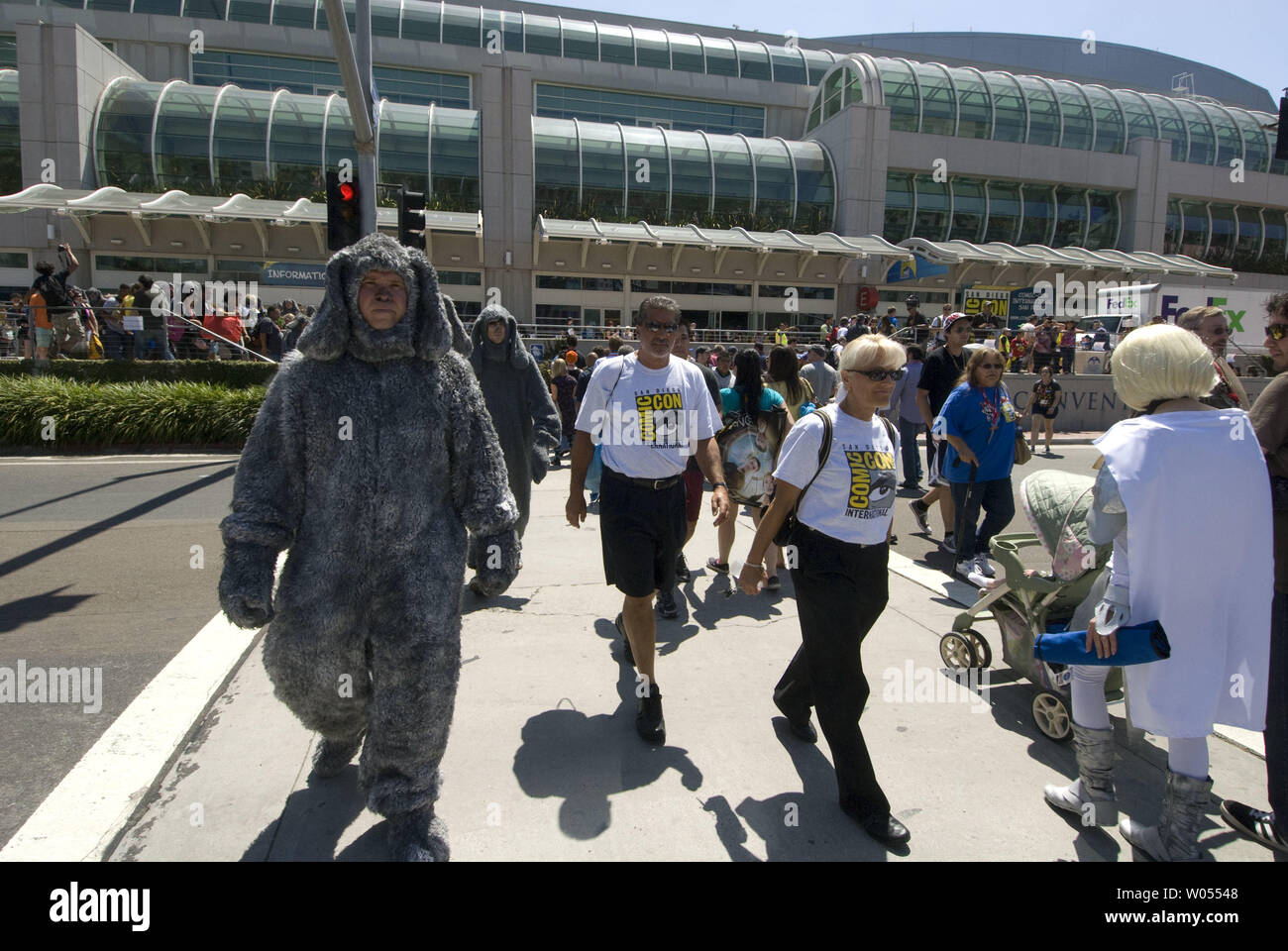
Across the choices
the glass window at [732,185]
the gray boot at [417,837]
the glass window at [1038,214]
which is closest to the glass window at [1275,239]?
the glass window at [1038,214]

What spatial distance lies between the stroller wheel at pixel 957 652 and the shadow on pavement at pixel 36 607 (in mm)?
5527

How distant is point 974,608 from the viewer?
403 centimetres

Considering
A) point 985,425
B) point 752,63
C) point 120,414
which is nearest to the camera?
point 985,425

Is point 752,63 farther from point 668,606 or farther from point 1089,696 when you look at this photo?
point 1089,696

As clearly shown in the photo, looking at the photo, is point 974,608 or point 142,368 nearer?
point 974,608

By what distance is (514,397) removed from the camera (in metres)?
5.27

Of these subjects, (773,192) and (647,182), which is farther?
(773,192)

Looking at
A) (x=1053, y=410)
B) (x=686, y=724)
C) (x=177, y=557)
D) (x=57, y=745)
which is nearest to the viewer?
(x=57, y=745)

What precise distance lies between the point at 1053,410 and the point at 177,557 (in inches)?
530

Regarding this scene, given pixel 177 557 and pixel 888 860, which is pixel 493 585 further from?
pixel 177 557

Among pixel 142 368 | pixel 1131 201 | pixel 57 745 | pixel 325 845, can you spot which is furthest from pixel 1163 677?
pixel 1131 201

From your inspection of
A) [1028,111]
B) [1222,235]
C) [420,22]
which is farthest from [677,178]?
[1222,235]

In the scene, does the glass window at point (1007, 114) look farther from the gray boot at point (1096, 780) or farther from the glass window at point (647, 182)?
the gray boot at point (1096, 780)

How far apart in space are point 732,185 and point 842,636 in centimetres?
2911
